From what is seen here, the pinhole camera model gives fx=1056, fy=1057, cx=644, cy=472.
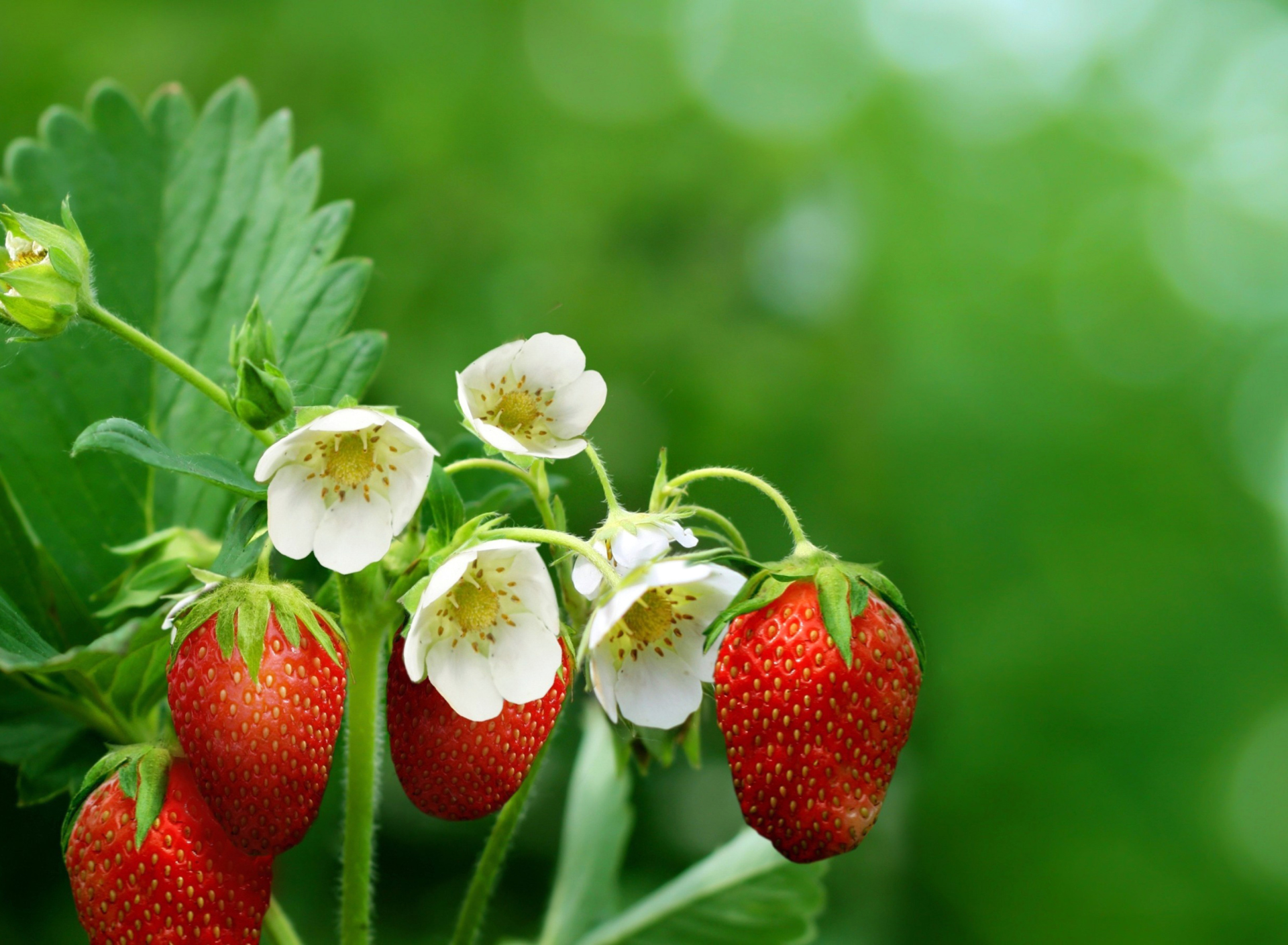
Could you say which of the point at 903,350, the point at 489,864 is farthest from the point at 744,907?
the point at 903,350

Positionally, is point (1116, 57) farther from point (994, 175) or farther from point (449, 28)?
point (449, 28)

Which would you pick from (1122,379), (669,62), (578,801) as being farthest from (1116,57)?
(578,801)

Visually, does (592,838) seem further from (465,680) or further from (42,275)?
(42,275)

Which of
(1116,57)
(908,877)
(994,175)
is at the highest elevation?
(1116,57)

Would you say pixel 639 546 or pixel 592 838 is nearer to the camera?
pixel 639 546

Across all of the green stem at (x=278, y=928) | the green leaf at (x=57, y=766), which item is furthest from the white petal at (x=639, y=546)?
the green leaf at (x=57, y=766)

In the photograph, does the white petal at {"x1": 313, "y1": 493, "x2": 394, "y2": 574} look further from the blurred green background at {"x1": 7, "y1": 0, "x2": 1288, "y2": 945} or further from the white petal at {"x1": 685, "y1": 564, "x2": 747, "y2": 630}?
the blurred green background at {"x1": 7, "y1": 0, "x2": 1288, "y2": 945}
